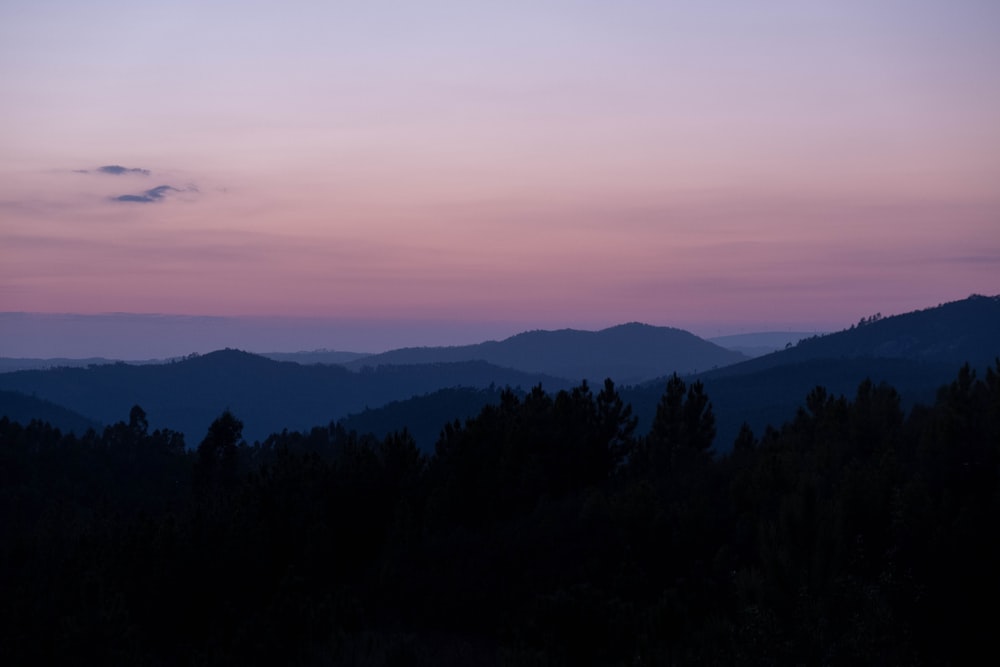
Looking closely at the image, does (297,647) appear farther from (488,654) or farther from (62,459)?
(62,459)

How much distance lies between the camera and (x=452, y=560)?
20.9m

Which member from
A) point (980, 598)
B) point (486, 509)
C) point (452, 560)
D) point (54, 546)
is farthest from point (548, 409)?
point (54, 546)

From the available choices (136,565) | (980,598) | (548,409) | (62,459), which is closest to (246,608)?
(136,565)

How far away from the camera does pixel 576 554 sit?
19609 mm

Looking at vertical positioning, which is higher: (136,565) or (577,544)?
(577,544)

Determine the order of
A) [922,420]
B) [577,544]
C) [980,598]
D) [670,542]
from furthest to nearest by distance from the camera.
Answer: [922,420]
[577,544]
[670,542]
[980,598]

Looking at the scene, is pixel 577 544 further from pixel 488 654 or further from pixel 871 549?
pixel 871 549

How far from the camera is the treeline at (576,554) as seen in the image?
41.8ft

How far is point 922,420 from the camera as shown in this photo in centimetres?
2473

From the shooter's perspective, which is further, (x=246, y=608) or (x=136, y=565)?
(x=136, y=565)

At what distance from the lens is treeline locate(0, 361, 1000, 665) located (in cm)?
1274

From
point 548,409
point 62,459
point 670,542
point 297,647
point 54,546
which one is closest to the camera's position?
point 297,647

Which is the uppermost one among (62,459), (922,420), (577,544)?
(922,420)

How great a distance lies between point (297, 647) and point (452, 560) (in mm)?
6043
